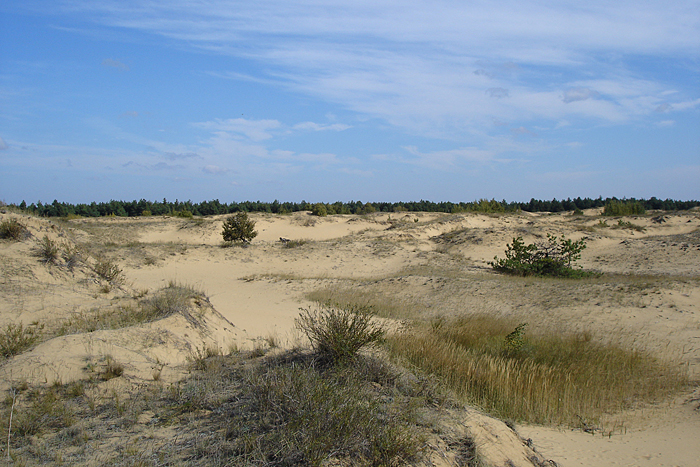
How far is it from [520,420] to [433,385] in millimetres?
1160

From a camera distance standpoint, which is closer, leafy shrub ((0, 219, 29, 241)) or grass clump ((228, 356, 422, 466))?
grass clump ((228, 356, 422, 466))

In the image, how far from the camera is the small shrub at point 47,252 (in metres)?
8.84

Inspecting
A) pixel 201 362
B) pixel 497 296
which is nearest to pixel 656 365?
pixel 497 296

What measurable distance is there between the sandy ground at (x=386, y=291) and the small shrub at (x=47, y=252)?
0.54 ft

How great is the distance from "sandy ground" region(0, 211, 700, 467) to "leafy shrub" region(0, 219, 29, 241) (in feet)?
0.74

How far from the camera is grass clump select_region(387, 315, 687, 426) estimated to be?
180 inches

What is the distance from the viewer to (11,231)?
929cm

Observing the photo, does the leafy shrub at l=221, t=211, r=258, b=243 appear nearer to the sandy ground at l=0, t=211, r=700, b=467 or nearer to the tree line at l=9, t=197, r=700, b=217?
the sandy ground at l=0, t=211, r=700, b=467

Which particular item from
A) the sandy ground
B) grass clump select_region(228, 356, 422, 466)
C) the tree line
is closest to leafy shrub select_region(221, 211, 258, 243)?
the sandy ground

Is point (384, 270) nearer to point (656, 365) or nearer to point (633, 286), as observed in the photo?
point (633, 286)

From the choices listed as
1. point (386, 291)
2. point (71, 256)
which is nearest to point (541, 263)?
point (386, 291)

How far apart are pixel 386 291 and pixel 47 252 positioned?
8663 millimetres

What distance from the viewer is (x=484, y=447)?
334 cm

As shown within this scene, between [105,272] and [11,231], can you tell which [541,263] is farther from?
[11,231]
